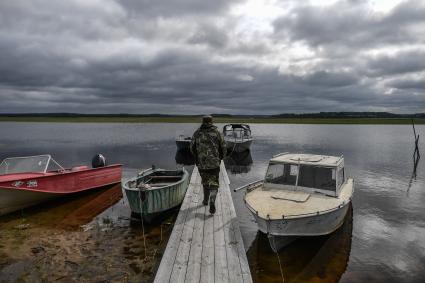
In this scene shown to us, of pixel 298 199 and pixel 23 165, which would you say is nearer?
pixel 298 199

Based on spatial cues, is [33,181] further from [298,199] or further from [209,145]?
[298,199]

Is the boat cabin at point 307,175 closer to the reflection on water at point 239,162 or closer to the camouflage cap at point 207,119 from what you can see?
the camouflage cap at point 207,119

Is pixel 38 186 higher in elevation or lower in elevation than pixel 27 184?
lower

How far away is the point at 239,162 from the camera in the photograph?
3391cm

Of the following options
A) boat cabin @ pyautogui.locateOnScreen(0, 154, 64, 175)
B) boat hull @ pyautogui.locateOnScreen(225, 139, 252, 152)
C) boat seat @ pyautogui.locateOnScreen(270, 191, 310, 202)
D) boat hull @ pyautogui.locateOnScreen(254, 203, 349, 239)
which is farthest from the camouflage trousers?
boat hull @ pyautogui.locateOnScreen(225, 139, 252, 152)

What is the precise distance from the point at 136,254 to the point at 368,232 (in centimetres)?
957

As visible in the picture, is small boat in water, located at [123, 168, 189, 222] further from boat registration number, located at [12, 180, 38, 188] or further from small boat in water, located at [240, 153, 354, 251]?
boat registration number, located at [12, 180, 38, 188]

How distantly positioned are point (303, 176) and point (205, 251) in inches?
201

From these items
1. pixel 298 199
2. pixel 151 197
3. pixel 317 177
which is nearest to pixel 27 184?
pixel 151 197

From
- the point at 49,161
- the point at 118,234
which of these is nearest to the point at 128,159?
the point at 49,161

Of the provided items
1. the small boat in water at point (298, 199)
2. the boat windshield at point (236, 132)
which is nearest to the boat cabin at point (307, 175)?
the small boat in water at point (298, 199)

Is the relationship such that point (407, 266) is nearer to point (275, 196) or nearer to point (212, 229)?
point (275, 196)

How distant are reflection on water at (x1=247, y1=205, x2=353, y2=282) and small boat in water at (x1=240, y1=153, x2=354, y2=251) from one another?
31.3 inches

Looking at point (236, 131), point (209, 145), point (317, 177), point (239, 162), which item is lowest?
point (239, 162)
